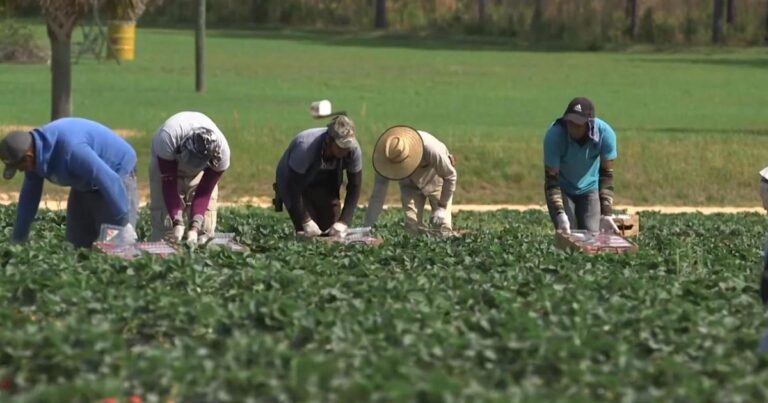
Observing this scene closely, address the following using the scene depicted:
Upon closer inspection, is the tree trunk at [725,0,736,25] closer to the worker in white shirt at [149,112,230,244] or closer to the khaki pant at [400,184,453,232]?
the khaki pant at [400,184,453,232]

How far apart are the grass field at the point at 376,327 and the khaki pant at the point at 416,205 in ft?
8.21

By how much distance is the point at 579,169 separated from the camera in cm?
1563

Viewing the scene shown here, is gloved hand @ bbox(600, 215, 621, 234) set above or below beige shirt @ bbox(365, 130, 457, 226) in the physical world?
below

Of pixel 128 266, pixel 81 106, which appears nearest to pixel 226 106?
pixel 81 106

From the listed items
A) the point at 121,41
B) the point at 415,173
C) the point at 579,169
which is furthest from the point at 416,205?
the point at 121,41

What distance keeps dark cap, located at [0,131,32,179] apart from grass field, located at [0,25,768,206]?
617 inches

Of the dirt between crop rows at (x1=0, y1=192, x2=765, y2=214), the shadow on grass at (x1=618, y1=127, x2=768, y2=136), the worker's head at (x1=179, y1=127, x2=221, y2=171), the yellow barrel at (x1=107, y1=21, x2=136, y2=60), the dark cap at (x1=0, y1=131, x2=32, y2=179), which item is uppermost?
the dark cap at (x1=0, y1=131, x2=32, y2=179)

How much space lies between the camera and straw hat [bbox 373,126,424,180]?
15984 millimetres

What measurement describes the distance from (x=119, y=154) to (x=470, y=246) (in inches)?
131

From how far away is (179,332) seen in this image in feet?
34.6

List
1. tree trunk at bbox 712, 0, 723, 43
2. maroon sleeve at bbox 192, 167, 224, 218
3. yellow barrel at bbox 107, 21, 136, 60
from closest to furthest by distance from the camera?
maroon sleeve at bbox 192, 167, 224, 218
yellow barrel at bbox 107, 21, 136, 60
tree trunk at bbox 712, 0, 723, 43

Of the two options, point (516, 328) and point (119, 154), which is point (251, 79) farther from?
point (516, 328)

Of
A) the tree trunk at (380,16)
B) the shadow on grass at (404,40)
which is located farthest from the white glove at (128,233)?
the tree trunk at (380,16)

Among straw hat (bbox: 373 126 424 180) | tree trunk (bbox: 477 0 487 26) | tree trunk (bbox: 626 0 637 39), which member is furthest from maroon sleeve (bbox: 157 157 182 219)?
tree trunk (bbox: 477 0 487 26)
